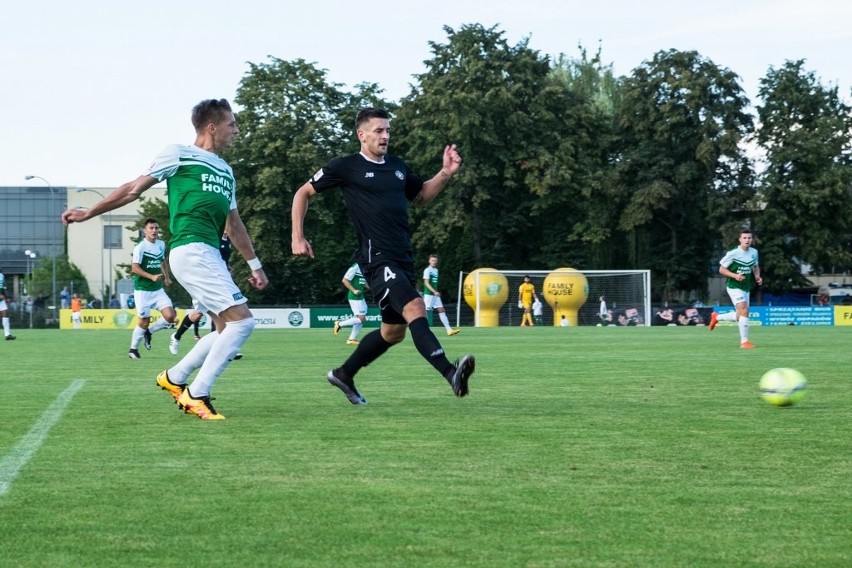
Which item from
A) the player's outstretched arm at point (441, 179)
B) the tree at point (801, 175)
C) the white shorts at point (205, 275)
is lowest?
the white shorts at point (205, 275)

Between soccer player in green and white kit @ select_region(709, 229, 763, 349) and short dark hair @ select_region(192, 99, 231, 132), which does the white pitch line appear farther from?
soccer player in green and white kit @ select_region(709, 229, 763, 349)

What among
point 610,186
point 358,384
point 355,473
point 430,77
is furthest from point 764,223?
point 355,473

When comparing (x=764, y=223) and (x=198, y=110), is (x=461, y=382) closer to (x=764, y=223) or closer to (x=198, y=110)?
(x=198, y=110)

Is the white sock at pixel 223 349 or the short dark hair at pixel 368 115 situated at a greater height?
the short dark hair at pixel 368 115

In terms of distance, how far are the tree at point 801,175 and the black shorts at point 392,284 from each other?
5391 cm

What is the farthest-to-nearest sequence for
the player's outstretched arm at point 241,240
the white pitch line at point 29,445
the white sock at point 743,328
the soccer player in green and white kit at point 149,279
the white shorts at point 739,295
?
the white shorts at point 739,295 < the white sock at point 743,328 < the soccer player in green and white kit at point 149,279 < the player's outstretched arm at point 241,240 < the white pitch line at point 29,445

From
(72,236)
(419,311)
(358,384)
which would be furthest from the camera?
(72,236)

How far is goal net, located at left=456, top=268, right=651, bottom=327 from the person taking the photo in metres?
51.1

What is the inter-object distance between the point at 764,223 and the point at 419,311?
54.6 m

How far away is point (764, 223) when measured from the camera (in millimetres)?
60812

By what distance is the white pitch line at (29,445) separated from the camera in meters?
5.73

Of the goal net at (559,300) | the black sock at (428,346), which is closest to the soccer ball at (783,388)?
the black sock at (428,346)

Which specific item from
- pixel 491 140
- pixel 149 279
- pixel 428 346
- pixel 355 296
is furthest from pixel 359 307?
pixel 491 140

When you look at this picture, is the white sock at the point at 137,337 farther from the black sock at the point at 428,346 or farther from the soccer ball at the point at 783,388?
the soccer ball at the point at 783,388
